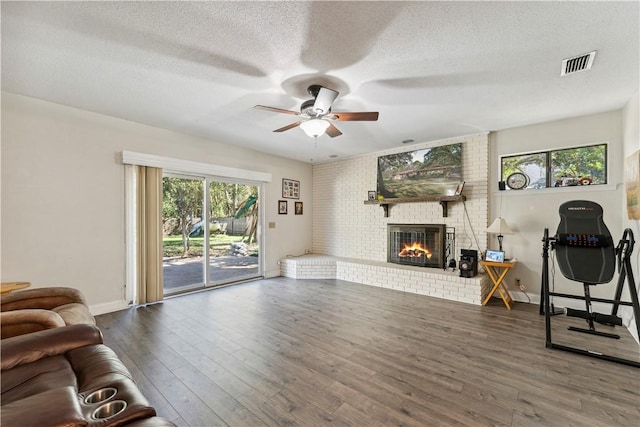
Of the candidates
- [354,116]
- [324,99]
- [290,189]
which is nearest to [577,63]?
[354,116]

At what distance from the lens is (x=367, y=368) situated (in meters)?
2.34

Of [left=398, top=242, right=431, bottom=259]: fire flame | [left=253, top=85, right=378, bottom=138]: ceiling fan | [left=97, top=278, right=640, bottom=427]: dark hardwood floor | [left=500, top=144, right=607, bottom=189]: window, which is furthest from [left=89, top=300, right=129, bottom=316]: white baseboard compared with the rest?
[left=500, top=144, right=607, bottom=189]: window

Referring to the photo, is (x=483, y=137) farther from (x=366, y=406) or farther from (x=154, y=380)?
(x=154, y=380)

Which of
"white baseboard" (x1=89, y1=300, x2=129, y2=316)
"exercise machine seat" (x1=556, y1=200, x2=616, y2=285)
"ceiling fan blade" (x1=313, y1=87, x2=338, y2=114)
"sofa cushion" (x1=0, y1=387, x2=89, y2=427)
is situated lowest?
"white baseboard" (x1=89, y1=300, x2=129, y2=316)

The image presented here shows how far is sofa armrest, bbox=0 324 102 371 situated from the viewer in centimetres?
141

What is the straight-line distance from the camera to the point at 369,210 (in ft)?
19.3

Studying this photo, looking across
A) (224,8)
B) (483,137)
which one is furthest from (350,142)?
(224,8)

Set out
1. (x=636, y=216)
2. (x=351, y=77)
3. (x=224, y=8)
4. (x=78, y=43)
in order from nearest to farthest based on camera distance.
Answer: (x=224, y=8) < (x=78, y=43) < (x=351, y=77) < (x=636, y=216)

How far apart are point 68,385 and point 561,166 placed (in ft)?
18.5

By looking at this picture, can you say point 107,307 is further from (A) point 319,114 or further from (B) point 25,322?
(A) point 319,114

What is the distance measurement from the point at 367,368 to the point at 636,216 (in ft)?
10.7

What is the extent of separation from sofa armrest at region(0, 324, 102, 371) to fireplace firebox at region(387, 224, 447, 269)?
186 inches

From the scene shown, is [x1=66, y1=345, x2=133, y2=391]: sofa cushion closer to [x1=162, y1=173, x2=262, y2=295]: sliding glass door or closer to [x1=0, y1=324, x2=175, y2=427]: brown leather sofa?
[x1=0, y1=324, x2=175, y2=427]: brown leather sofa

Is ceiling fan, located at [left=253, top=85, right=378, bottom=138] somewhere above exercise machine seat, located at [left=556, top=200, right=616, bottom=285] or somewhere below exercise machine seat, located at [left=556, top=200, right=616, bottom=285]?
above
